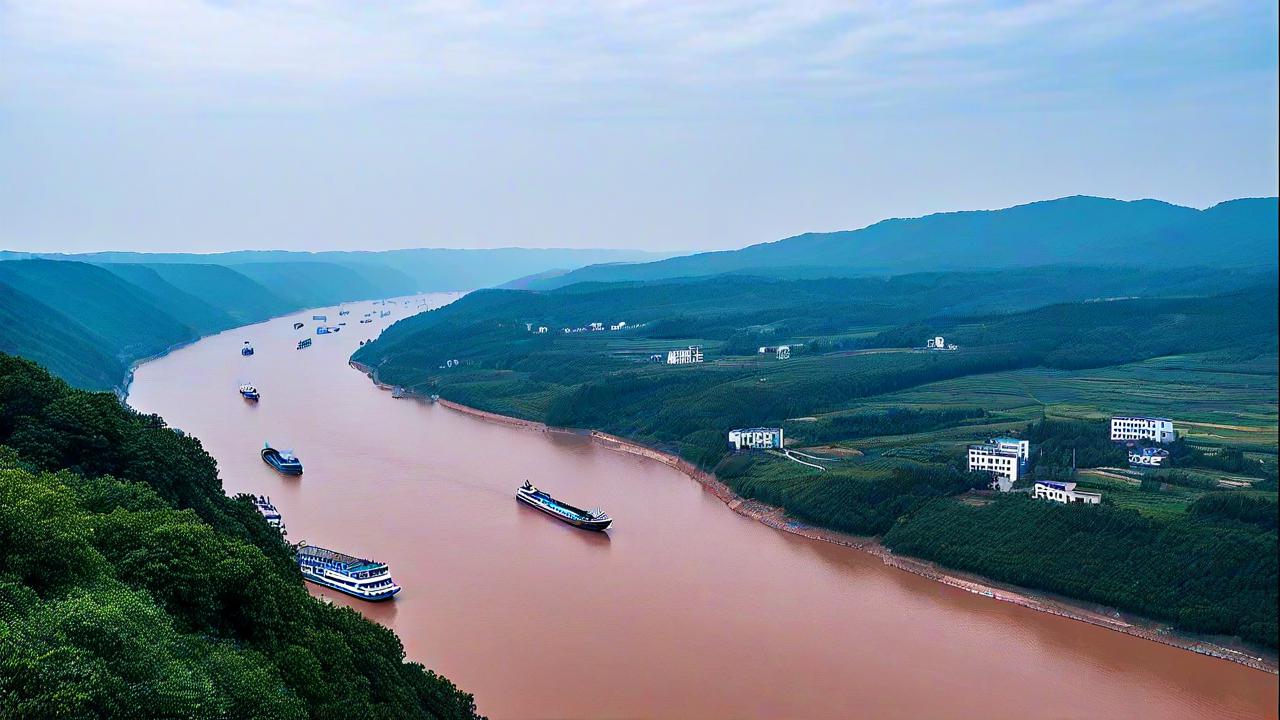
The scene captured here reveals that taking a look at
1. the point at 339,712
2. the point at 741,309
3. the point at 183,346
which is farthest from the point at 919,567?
the point at 183,346

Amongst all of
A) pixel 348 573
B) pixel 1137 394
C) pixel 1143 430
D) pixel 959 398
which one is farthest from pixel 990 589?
pixel 959 398

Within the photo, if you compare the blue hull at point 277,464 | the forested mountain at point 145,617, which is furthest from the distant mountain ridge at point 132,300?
the forested mountain at point 145,617

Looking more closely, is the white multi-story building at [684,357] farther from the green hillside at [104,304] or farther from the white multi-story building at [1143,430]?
the green hillside at [104,304]

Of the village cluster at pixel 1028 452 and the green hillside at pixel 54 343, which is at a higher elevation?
the green hillside at pixel 54 343

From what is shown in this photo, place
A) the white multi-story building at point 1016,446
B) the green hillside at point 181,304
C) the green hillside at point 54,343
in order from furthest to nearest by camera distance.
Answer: the green hillside at point 181,304 < the green hillside at point 54,343 < the white multi-story building at point 1016,446

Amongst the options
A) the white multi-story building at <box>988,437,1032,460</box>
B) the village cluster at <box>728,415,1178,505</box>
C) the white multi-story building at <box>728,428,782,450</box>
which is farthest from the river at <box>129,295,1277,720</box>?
the white multi-story building at <box>988,437,1032,460</box>

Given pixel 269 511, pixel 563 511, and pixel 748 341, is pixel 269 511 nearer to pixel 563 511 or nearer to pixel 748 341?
pixel 563 511
